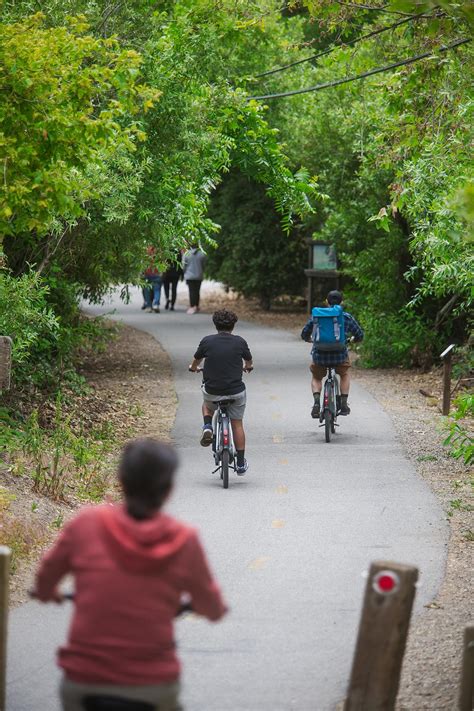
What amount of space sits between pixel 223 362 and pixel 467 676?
7137 millimetres

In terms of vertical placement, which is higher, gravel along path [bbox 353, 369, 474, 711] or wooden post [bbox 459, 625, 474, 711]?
wooden post [bbox 459, 625, 474, 711]

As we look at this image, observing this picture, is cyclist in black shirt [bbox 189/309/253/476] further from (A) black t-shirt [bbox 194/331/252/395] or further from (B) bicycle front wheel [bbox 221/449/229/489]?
(B) bicycle front wheel [bbox 221/449/229/489]

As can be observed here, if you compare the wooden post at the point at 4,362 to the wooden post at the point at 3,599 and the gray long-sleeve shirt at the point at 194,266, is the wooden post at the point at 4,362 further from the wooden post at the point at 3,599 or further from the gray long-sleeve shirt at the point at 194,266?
the gray long-sleeve shirt at the point at 194,266

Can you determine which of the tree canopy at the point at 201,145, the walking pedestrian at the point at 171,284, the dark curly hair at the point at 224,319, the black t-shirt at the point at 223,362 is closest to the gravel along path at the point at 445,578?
the tree canopy at the point at 201,145

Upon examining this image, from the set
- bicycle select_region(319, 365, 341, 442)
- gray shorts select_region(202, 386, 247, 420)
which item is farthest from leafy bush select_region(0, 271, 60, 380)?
bicycle select_region(319, 365, 341, 442)

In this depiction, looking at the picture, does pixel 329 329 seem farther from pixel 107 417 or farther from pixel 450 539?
pixel 450 539

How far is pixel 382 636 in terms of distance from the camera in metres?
5.55

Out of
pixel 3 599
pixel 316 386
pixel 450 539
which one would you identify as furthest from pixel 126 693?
pixel 316 386

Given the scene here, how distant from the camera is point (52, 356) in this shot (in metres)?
17.9

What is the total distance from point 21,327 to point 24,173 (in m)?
3.92

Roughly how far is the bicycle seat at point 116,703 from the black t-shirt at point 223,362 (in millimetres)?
8597

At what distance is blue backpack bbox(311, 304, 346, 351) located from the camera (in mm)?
15453

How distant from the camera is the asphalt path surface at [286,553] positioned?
6984mm

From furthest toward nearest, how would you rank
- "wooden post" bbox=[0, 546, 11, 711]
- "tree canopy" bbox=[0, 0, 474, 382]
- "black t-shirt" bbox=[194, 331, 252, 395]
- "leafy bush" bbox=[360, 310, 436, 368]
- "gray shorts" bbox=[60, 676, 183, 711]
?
1. "leafy bush" bbox=[360, 310, 436, 368]
2. "black t-shirt" bbox=[194, 331, 252, 395]
3. "tree canopy" bbox=[0, 0, 474, 382]
4. "wooden post" bbox=[0, 546, 11, 711]
5. "gray shorts" bbox=[60, 676, 183, 711]
